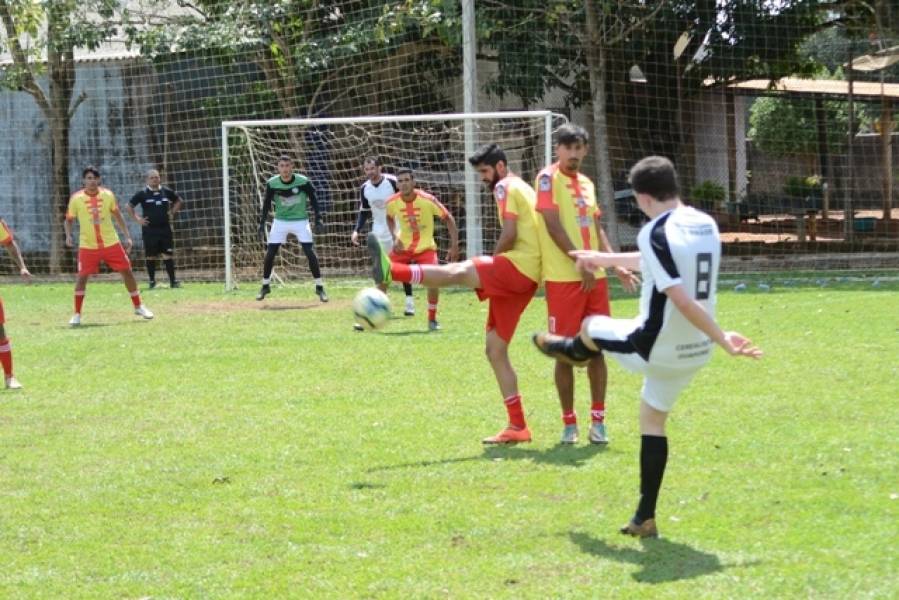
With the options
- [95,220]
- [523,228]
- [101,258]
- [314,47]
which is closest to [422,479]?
[523,228]

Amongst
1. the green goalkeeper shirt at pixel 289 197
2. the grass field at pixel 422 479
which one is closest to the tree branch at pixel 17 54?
the green goalkeeper shirt at pixel 289 197

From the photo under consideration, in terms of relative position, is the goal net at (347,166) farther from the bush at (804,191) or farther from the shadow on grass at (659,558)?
the shadow on grass at (659,558)

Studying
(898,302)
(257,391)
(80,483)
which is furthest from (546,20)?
(80,483)

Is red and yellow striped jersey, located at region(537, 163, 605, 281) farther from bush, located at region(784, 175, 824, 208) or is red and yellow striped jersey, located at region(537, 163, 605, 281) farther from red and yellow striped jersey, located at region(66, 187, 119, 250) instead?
bush, located at region(784, 175, 824, 208)

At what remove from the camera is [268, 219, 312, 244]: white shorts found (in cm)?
1877

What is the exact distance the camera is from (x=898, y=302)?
16094mm

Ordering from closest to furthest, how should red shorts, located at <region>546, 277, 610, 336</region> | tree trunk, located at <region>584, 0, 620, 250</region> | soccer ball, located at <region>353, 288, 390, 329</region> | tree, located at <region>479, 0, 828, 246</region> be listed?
1. soccer ball, located at <region>353, 288, 390, 329</region>
2. red shorts, located at <region>546, 277, 610, 336</region>
3. tree trunk, located at <region>584, 0, 620, 250</region>
4. tree, located at <region>479, 0, 828, 246</region>

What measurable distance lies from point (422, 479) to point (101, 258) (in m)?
10.4

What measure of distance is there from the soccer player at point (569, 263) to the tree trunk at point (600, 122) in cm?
1468

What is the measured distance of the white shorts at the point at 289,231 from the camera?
18.8 m

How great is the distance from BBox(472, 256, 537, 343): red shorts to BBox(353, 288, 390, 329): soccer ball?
0.73 meters

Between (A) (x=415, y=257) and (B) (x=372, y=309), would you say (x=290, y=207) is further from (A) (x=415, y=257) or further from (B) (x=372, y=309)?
(B) (x=372, y=309)

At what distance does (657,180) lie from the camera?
6090 millimetres

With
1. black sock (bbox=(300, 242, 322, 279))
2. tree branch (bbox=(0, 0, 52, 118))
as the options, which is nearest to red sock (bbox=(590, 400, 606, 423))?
black sock (bbox=(300, 242, 322, 279))
